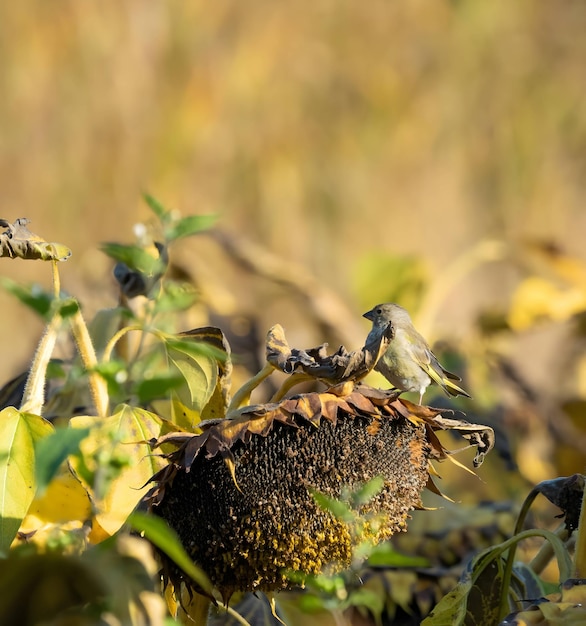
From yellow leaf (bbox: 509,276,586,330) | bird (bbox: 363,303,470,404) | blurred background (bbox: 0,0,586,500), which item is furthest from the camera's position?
blurred background (bbox: 0,0,586,500)

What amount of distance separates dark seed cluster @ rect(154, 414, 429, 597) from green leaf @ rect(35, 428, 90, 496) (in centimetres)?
20

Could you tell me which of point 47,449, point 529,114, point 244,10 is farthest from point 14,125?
point 47,449

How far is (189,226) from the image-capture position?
1.09 metres

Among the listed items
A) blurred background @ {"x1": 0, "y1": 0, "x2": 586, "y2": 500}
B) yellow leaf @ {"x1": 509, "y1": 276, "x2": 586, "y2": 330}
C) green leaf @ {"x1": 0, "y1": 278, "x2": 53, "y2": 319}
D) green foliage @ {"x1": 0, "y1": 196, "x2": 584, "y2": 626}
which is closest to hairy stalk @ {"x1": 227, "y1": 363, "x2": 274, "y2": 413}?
green foliage @ {"x1": 0, "y1": 196, "x2": 584, "y2": 626}

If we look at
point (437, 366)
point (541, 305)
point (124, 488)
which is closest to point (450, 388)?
point (437, 366)

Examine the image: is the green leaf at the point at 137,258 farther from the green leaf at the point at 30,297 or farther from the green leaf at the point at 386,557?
the green leaf at the point at 386,557

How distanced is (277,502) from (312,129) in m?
4.80

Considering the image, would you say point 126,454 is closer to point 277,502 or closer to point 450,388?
point 277,502

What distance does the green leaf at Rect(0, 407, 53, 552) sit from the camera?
0.87 meters

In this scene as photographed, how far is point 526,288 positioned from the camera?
2428 millimetres

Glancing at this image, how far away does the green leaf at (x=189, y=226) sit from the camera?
1.08 metres

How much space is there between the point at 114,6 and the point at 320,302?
364cm

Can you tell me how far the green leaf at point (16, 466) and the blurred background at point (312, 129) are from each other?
3147 millimetres

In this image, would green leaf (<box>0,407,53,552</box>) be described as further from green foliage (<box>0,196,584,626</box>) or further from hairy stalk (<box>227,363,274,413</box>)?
hairy stalk (<box>227,363,274,413</box>)
